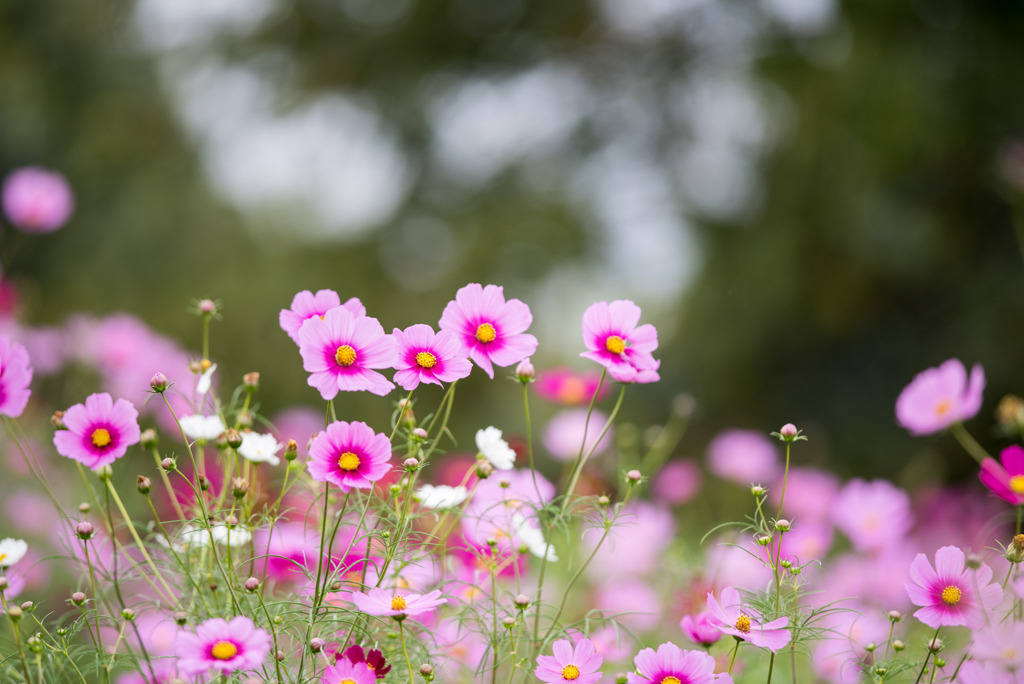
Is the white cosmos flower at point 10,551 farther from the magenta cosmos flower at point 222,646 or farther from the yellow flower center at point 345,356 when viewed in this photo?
the yellow flower center at point 345,356

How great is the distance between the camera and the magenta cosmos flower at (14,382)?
21.8 inches

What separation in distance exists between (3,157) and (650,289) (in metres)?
2.47

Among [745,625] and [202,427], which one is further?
[202,427]

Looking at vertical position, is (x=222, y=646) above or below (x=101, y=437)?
below

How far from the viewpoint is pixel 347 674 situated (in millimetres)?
561

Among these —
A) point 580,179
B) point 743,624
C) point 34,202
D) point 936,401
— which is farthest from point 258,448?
point 580,179

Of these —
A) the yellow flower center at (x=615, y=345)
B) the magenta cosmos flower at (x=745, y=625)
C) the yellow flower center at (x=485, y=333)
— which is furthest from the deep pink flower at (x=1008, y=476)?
the yellow flower center at (x=485, y=333)

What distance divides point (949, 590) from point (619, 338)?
34 centimetres

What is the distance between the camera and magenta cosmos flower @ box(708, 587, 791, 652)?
1.86 ft

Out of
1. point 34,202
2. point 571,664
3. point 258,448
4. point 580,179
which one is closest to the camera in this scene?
point 571,664

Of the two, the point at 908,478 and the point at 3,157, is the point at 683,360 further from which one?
the point at 3,157

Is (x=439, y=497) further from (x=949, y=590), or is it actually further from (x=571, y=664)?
(x=949, y=590)

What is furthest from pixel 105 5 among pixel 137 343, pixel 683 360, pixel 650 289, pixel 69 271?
pixel 683 360

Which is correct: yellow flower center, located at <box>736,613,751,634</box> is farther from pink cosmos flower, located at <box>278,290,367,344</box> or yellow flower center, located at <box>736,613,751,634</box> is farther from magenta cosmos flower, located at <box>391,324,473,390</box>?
pink cosmos flower, located at <box>278,290,367,344</box>
